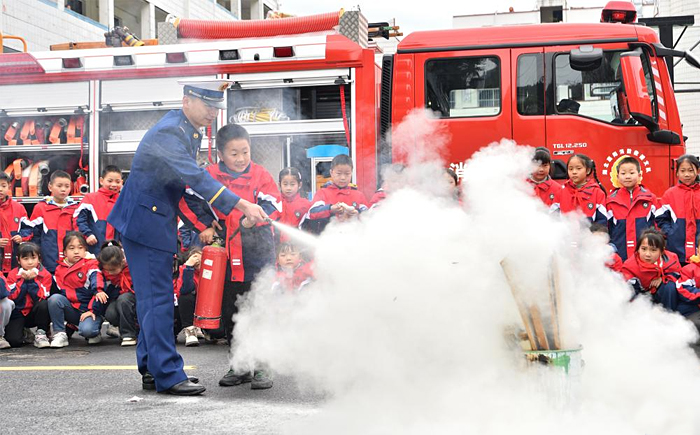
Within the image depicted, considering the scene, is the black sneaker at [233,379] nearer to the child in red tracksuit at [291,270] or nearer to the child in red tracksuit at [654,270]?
the child in red tracksuit at [291,270]

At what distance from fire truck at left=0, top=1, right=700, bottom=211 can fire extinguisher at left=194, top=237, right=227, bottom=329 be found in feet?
9.86

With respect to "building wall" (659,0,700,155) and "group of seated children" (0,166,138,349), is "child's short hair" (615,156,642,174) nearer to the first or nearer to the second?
"group of seated children" (0,166,138,349)

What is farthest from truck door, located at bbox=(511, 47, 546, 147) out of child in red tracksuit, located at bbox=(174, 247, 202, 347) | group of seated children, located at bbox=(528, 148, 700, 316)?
child in red tracksuit, located at bbox=(174, 247, 202, 347)

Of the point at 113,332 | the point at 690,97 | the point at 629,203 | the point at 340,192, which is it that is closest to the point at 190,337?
the point at 113,332

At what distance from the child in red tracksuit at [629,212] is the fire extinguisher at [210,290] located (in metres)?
3.59

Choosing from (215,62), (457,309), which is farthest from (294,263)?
(215,62)

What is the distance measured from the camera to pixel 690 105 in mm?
17797

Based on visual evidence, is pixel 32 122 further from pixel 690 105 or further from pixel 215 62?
pixel 690 105

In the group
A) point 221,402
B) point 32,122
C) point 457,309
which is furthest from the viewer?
point 32,122

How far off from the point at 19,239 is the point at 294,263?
135 inches

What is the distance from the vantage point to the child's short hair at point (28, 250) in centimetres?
744

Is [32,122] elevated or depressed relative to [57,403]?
elevated

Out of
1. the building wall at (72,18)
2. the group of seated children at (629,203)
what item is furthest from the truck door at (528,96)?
the building wall at (72,18)

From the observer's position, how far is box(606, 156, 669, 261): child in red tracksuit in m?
6.97
